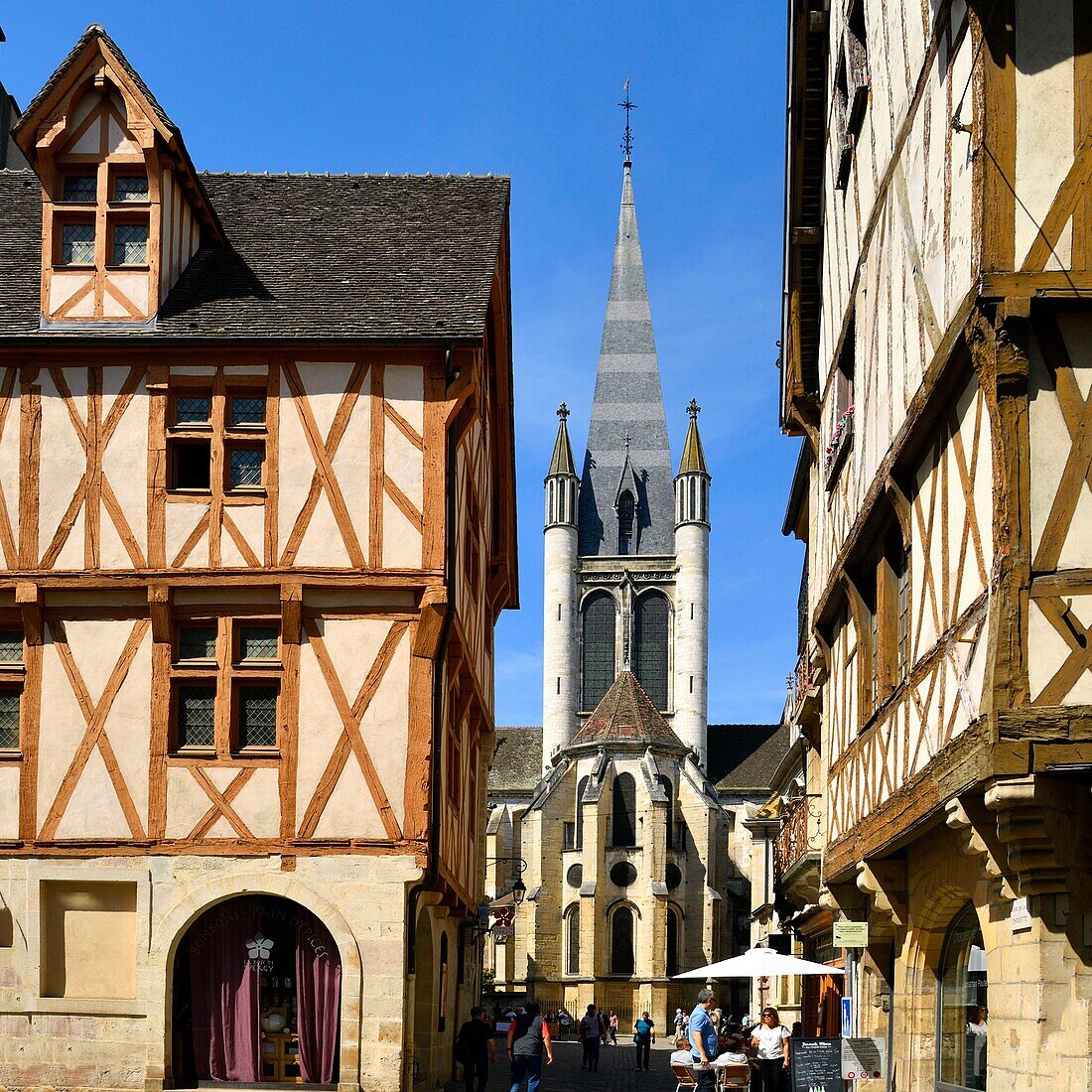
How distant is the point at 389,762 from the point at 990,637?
385 inches

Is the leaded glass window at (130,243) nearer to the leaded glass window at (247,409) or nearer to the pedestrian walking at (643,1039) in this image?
the leaded glass window at (247,409)

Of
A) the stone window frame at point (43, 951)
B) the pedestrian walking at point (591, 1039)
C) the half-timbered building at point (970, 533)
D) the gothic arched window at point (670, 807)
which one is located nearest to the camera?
the half-timbered building at point (970, 533)

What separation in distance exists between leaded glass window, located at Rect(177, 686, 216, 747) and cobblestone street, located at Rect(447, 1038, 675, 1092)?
587 centimetres

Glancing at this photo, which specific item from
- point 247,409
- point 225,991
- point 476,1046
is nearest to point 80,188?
point 247,409

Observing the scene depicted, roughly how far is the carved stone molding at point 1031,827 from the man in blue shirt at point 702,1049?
994cm

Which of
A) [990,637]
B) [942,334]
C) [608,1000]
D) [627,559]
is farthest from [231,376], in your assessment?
[627,559]

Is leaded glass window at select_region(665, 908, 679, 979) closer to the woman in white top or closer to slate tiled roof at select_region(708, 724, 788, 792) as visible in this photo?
slate tiled roof at select_region(708, 724, 788, 792)

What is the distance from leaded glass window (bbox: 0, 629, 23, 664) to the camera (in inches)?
700

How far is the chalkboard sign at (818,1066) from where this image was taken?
47.1ft

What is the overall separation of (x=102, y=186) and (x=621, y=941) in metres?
49.8

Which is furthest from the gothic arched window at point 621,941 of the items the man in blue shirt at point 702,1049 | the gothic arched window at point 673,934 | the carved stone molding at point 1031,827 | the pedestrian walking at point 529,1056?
the carved stone molding at point 1031,827

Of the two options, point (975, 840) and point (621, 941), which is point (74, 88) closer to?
point (975, 840)

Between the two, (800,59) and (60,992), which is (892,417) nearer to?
(800,59)

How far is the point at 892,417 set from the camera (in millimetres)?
11961
